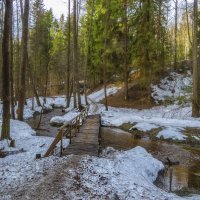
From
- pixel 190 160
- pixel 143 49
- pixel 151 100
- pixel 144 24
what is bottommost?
pixel 190 160

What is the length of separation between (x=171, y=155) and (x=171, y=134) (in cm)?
335

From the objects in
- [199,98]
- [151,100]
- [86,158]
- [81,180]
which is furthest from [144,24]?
[81,180]

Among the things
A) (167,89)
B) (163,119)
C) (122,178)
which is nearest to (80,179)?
(122,178)

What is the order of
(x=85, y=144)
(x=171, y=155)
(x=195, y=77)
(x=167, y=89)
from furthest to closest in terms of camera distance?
(x=167, y=89) → (x=195, y=77) → (x=171, y=155) → (x=85, y=144)

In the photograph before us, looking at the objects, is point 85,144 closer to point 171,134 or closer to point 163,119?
point 171,134

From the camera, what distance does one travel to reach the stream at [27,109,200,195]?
10148mm

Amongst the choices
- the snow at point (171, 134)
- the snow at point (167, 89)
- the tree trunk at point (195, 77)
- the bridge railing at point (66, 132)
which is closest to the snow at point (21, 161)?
the bridge railing at point (66, 132)

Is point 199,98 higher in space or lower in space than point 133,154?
higher

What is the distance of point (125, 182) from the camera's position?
8617 mm

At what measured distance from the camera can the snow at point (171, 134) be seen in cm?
1689

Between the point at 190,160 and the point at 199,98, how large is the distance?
9.54 meters

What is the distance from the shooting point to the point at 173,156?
1401 centimetres

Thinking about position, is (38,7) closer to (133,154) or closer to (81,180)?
(133,154)

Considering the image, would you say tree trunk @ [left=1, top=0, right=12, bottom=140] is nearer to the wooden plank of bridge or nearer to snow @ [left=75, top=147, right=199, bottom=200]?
the wooden plank of bridge
